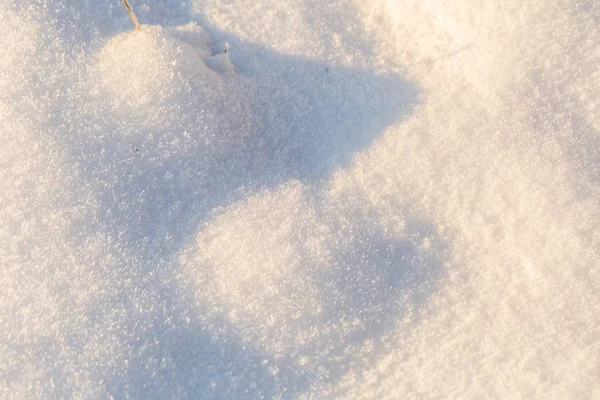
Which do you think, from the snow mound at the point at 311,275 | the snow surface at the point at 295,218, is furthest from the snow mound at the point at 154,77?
the snow mound at the point at 311,275

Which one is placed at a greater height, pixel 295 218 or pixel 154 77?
pixel 154 77

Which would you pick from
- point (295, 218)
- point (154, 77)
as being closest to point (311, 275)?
point (295, 218)

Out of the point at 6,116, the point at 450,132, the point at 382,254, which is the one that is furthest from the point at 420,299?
the point at 6,116

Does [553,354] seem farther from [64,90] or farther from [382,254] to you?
[64,90]

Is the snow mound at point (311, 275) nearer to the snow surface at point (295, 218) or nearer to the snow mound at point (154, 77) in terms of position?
the snow surface at point (295, 218)

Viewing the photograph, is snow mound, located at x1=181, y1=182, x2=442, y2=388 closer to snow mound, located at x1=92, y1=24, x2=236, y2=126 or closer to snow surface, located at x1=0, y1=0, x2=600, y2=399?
snow surface, located at x1=0, y1=0, x2=600, y2=399

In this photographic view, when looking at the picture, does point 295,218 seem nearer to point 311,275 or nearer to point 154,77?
point 311,275

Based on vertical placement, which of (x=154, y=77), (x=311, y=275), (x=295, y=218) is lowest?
(x=311, y=275)

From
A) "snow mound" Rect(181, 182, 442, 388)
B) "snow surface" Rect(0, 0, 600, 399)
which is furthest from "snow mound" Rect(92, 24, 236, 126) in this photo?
"snow mound" Rect(181, 182, 442, 388)

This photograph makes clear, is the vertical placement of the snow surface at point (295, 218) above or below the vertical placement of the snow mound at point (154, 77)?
below

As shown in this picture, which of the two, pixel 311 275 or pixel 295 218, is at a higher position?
pixel 295 218
